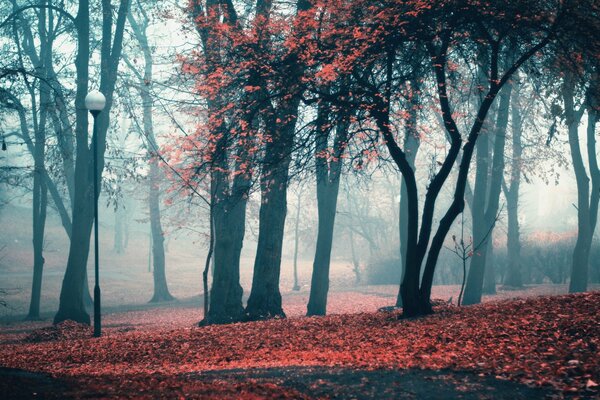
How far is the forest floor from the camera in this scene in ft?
20.8

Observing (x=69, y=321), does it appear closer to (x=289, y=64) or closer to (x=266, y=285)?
(x=266, y=285)

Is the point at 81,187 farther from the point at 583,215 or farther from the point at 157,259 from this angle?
the point at 583,215

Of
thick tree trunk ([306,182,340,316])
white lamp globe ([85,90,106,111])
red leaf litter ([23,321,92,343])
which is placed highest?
white lamp globe ([85,90,106,111])

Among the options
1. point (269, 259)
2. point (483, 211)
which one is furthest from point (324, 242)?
point (483, 211)

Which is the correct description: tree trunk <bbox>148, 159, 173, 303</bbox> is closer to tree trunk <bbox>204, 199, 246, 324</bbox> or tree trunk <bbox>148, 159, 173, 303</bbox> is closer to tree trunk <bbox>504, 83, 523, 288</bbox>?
tree trunk <bbox>204, 199, 246, 324</bbox>

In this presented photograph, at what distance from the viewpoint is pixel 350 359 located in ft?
26.9

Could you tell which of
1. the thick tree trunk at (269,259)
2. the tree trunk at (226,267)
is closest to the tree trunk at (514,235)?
the tree trunk at (226,267)

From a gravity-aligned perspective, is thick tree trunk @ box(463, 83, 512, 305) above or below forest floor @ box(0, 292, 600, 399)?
above

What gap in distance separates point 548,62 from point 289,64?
5.14 metres

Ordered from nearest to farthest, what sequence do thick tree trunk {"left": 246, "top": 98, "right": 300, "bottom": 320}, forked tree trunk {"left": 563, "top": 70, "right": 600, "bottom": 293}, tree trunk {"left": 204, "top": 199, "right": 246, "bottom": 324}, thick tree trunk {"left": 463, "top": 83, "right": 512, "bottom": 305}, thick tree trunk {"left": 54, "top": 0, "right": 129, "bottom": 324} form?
thick tree trunk {"left": 246, "top": 98, "right": 300, "bottom": 320}, tree trunk {"left": 204, "top": 199, "right": 246, "bottom": 324}, thick tree trunk {"left": 54, "top": 0, "right": 129, "bottom": 324}, thick tree trunk {"left": 463, "top": 83, "right": 512, "bottom": 305}, forked tree trunk {"left": 563, "top": 70, "right": 600, "bottom": 293}

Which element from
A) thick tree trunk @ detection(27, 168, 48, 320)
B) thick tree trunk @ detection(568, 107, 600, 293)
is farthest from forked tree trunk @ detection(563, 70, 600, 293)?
thick tree trunk @ detection(27, 168, 48, 320)

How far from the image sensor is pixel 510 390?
6.16 m

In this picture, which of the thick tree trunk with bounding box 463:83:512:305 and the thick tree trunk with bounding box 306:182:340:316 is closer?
the thick tree trunk with bounding box 306:182:340:316

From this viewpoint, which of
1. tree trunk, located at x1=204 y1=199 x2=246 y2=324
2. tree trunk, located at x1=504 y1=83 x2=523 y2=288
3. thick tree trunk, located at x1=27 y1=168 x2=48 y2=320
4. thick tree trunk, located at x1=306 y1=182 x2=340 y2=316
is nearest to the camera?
tree trunk, located at x1=204 y1=199 x2=246 y2=324
